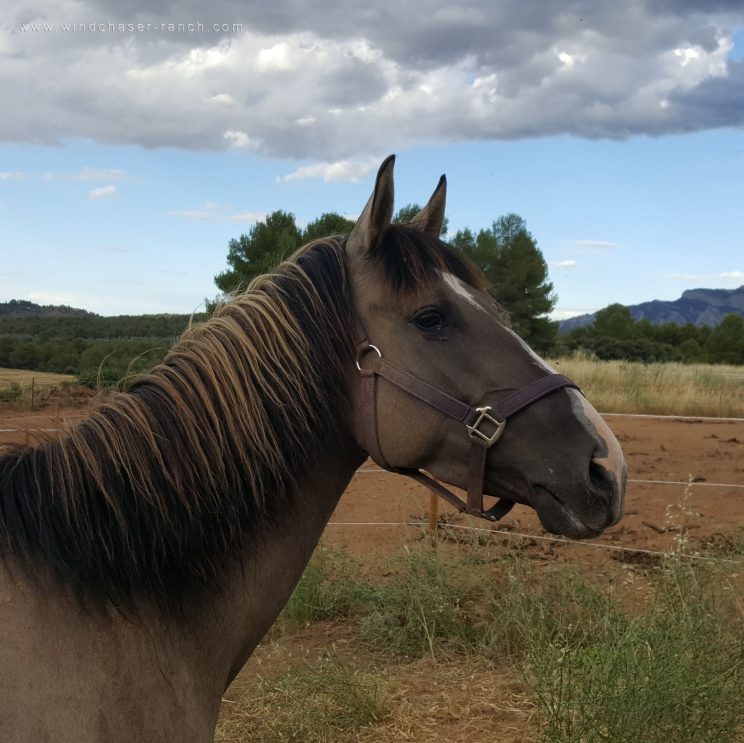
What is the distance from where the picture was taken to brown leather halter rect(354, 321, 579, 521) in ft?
6.43

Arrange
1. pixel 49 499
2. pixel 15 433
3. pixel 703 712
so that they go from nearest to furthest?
pixel 49 499, pixel 15 433, pixel 703 712

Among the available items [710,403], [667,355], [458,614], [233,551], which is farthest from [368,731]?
[667,355]

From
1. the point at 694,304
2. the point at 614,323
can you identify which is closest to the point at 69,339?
the point at 614,323

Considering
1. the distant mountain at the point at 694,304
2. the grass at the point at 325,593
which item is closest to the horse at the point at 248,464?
the grass at the point at 325,593

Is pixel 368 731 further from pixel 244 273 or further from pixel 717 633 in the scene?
pixel 244 273

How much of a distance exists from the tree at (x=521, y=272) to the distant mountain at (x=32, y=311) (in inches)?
665

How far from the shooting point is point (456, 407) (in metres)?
1.99

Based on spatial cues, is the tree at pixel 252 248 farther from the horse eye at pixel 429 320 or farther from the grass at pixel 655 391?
the horse eye at pixel 429 320

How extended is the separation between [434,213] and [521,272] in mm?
31603

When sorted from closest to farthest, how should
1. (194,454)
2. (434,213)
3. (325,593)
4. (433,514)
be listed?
1. (194,454)
2. (434,213)
3. (325,593)
4. (433,514)

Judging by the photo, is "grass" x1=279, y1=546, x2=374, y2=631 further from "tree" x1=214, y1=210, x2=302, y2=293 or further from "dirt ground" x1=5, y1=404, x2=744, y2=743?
"tree" x1=214, y1=210, x2=302, y2=293

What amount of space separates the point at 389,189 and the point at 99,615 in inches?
54.2

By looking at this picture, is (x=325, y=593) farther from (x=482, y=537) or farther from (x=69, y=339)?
(x=69, y=339)

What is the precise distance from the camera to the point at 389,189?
2.04 meters
